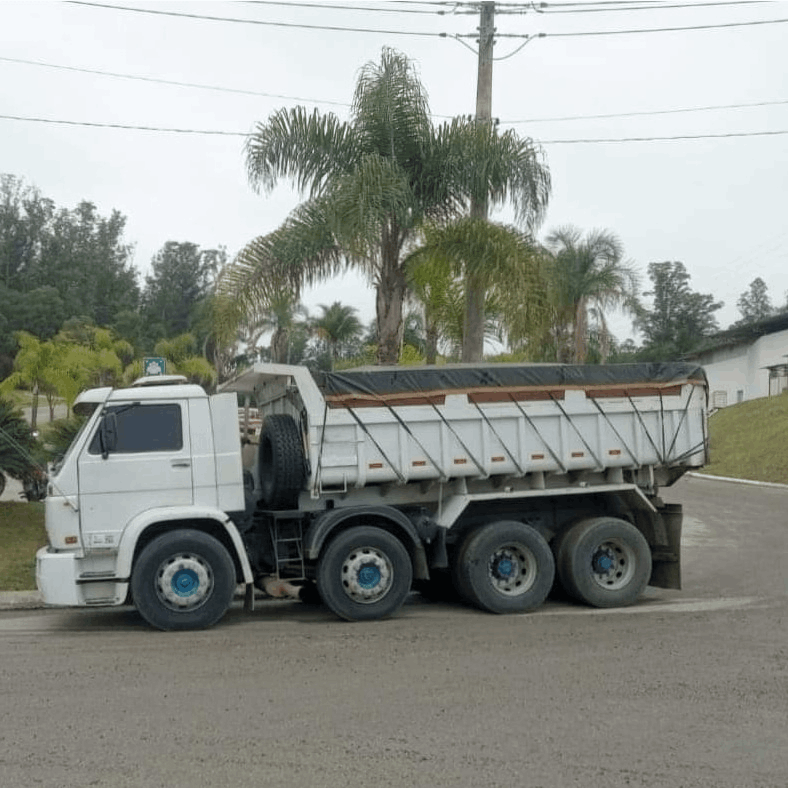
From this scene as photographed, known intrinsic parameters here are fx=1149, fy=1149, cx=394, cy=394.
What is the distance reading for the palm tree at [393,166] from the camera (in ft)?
53.9

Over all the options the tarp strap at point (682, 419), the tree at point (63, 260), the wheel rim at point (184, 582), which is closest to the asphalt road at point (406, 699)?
the wheel rim at point (184, 582)

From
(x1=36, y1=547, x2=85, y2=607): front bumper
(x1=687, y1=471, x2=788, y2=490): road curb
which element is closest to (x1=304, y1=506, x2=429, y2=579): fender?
(x1=36, y1=547, x2=85, y2=607): front bumper

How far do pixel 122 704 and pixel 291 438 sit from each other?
422cm

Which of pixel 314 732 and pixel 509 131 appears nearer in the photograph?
pixel 314 732

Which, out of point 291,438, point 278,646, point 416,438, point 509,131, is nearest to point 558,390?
point 416,438

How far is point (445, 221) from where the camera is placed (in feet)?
55.1

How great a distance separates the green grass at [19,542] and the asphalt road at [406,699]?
1699 millimetres

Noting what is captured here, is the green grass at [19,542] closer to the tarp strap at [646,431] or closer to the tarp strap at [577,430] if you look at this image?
the tarp strap at [577,430]

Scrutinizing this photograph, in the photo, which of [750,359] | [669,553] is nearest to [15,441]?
[669,553]

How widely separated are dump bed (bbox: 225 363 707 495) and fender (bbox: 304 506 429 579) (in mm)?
278

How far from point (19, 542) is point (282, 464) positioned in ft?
22.2

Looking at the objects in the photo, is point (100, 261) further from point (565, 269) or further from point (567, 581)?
point (567, 581)

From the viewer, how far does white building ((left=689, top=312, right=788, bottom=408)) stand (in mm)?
54656

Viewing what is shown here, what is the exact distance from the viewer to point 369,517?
472 inches
